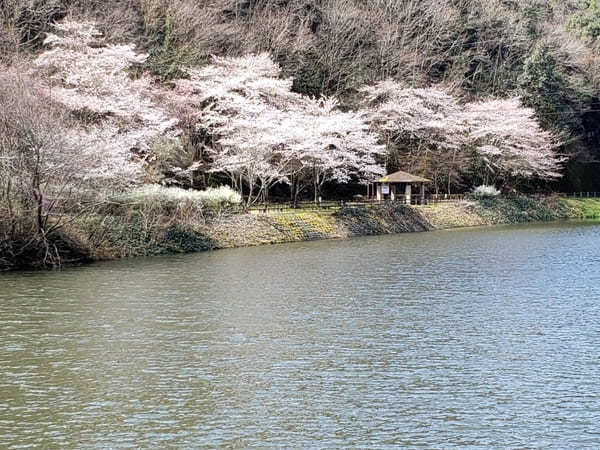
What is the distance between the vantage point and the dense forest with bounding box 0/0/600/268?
27.8 m

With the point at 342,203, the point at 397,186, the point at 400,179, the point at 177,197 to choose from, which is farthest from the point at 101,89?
the point at 397,186

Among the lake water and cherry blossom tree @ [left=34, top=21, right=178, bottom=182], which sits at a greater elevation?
cherry blossom tree @ [left=34, top=21, right=178, bottom=182]

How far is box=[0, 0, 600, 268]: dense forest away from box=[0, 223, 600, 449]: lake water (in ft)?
18.5

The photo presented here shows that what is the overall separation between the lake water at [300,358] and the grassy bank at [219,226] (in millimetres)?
3145

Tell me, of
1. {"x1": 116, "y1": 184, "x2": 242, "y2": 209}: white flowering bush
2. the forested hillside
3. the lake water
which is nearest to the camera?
the lake water

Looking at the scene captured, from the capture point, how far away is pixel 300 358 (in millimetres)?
13852

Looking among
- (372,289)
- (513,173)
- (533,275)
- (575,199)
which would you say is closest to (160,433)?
(372,289)

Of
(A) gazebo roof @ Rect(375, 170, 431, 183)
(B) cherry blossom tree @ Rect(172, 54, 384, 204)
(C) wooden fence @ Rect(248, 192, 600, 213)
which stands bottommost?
(C) wooden fence @ Rect(248, 192, 600, 213)

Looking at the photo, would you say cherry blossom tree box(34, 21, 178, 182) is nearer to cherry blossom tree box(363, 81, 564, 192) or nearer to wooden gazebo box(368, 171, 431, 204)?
wooden gazebo box(368, 171, 431, 204)

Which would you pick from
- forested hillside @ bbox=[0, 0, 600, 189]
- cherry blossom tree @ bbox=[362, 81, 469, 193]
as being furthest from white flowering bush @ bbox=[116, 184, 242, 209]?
cherry blossom tree @ bbox=[362, 81, 469, 193]

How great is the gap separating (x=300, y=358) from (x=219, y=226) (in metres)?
21.0

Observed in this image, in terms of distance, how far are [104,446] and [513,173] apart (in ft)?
177

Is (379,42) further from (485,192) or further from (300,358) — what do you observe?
(300,358)

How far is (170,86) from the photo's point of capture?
43.7 metres
